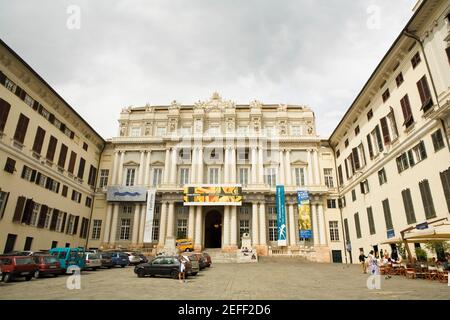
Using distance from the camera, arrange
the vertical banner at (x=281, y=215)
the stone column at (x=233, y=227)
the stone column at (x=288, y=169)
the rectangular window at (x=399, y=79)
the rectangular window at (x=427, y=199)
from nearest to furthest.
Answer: the rectangular window at (x=427, y=199)
the rectangular window at (x=399, y=79)
the vertical banner at (x=281, y=215)
the stone column at (x=233, y=227)
the stone column at (x=288, y=169)

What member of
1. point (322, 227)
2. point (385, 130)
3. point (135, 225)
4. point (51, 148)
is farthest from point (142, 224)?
point (385, 130)

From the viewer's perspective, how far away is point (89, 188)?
131ft

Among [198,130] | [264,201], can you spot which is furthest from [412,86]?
[198,130]

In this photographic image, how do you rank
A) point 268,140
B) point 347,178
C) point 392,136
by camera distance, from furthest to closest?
point 268,140 < point 347,178 < point 392,136

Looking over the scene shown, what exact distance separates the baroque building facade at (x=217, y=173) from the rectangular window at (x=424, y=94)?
21.0 metres

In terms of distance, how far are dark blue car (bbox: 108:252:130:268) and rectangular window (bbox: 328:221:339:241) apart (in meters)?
26.5

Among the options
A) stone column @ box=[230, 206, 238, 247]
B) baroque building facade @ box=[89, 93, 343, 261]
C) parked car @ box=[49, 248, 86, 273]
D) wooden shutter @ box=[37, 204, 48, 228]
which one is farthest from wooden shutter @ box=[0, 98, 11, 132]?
stone column @ box=[230, 206, 238, 247]

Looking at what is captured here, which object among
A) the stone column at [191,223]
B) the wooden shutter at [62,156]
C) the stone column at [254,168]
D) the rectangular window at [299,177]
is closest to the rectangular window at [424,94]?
the rectangular window at [299,177]

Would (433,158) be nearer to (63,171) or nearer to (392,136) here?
(392,136)

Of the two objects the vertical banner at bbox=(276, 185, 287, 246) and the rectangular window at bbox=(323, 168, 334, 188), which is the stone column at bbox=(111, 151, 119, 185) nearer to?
the vertical banner at bbox=(276, 185, 287, 246)

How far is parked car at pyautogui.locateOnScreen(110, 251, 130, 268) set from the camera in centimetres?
2561

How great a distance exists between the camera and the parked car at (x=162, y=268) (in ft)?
54.8

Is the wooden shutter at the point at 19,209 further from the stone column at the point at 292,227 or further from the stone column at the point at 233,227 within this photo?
the stone column at the point at 292,227

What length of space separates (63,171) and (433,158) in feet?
118
